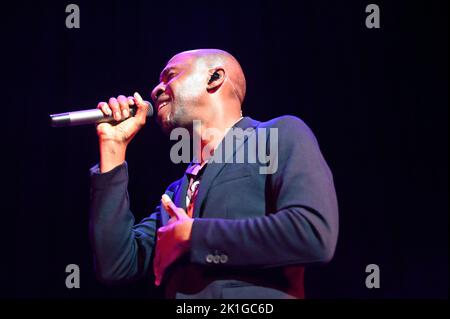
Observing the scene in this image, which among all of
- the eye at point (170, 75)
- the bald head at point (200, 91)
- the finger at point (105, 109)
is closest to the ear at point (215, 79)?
the bald head at point (200, 91)

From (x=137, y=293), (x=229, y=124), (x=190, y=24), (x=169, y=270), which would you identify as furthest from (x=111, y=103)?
(x=137, y=293)

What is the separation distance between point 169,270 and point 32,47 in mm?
1806

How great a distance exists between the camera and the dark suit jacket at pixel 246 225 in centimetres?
145

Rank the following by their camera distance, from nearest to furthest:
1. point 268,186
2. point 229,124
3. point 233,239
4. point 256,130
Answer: point 233,239, point 268,186, point 256,130, point 229,124

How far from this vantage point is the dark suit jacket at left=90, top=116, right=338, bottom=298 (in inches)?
57.0

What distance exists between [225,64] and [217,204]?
0.66 meters

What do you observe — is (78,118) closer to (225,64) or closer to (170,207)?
(170,207)

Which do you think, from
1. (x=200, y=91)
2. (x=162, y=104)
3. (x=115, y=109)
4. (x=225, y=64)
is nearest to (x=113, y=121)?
(x=115, y=109)

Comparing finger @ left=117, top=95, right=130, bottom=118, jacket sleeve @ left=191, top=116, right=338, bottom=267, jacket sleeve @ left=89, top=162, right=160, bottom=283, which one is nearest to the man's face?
finger @ left=117, top=95, right=130, bottom=118

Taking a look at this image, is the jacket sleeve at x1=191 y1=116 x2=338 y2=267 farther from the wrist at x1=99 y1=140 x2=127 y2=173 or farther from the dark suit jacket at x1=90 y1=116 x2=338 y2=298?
the wrist at x1=99 y1=140 x2=127 y2=173

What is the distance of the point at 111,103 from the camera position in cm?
183

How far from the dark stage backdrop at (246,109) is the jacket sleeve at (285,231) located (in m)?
1.42

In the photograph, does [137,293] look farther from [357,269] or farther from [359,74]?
Result: [359,74]

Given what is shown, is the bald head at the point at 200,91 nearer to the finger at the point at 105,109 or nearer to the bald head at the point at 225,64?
the bald head at the point at 225,64
